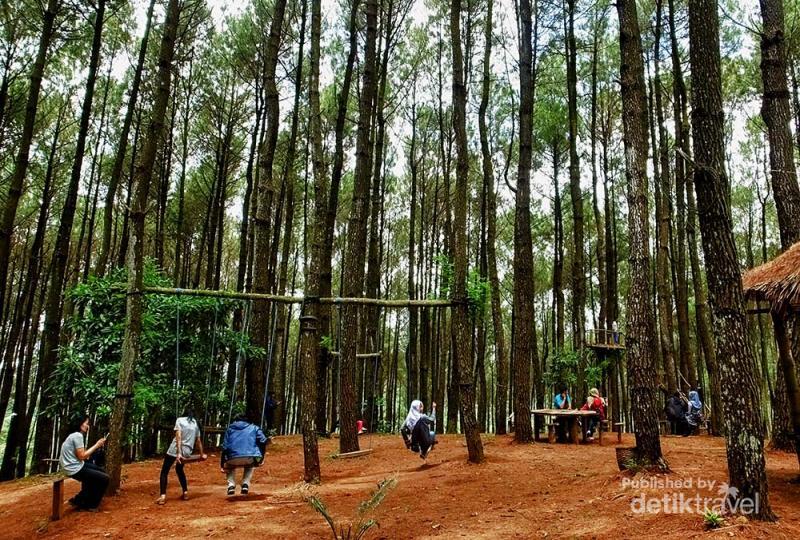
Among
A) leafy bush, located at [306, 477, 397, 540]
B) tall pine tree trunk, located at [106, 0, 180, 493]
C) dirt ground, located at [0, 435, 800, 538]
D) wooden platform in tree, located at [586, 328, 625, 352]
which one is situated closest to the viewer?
leafy bush, located at [306, 477, 397, 540]

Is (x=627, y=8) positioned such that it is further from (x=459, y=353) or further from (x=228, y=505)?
(x=228, y=505)

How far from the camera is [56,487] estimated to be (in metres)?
6.24

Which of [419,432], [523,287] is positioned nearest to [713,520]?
[419,432]

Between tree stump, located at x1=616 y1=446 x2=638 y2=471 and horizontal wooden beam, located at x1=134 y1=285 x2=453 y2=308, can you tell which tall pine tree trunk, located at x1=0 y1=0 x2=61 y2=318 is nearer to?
horizontal wooden beam, located at x1=134 y1=285 x2=453 y2=308

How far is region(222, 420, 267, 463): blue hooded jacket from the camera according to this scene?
6.94 metres

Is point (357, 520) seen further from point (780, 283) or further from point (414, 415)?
point (780, 283)

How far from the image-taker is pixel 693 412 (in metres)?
13.7

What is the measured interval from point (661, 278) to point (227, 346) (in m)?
10.8

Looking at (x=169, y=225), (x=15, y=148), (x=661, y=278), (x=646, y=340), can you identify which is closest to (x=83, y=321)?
(x=15, y=148)

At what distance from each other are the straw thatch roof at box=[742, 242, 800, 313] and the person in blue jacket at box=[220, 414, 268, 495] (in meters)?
6.32

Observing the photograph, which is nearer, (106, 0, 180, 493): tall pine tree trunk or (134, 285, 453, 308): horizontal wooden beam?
(106, 0, 180, 493): tall pine tree trunk

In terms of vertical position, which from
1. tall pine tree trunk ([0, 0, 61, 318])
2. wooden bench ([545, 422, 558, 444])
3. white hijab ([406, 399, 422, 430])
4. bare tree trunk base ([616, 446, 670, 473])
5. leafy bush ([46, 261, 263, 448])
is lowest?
wooden bench ([545, 422, 558, 444])

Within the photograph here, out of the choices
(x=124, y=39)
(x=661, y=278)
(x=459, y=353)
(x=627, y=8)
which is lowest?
(x=459, y=353)

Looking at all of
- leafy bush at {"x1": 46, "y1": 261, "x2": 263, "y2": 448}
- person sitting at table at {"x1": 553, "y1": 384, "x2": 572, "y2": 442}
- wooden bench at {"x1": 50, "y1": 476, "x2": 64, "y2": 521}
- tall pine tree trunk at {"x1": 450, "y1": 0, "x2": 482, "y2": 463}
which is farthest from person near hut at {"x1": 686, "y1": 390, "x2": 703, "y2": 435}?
wooden bench at {"x1": 50, "y1": 476, "x2": 64, "y2": 521}
